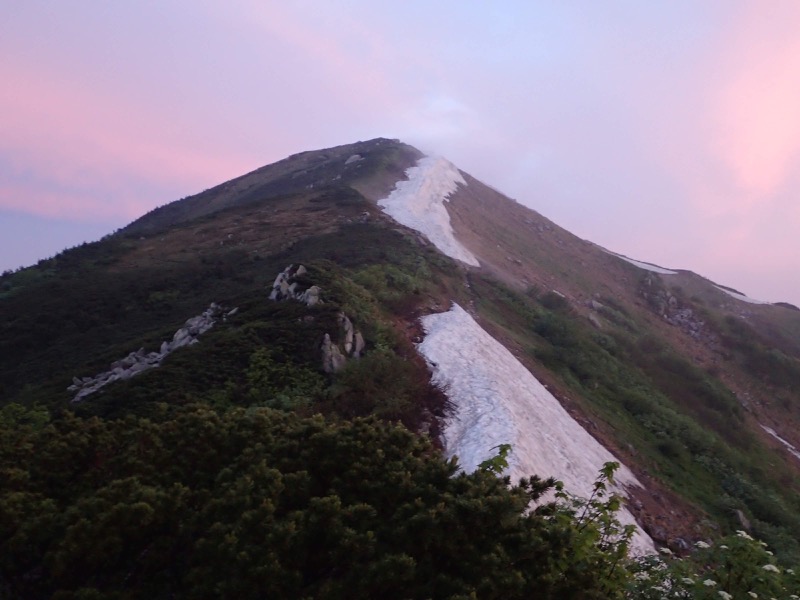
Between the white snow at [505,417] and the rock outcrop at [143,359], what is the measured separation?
528 cm

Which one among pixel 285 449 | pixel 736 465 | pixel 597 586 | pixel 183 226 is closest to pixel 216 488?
pixel 285 449


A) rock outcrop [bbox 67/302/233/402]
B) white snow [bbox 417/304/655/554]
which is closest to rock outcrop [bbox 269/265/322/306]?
rock outcrop [bbox 67/302/233/402]

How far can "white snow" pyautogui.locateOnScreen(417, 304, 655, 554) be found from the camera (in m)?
11.9

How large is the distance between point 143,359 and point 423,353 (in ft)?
21.1

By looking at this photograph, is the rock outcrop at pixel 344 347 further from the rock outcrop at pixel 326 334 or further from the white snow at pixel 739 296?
the white snow at pixel 739 296

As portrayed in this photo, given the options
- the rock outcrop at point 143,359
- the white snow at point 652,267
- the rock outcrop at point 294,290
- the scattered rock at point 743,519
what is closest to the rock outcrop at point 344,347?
the rock outcrop at point 294,290

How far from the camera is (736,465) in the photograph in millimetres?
18391

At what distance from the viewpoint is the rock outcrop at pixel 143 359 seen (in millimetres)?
13755

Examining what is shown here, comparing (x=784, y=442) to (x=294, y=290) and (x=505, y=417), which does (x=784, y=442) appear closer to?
(x=505, y=417)

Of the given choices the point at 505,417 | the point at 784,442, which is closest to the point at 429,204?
the point at 784,442

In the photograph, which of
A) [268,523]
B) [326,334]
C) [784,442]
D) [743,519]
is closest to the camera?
[268,523]

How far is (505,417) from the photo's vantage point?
1318 centimetres

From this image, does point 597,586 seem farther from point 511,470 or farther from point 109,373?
point 109,373

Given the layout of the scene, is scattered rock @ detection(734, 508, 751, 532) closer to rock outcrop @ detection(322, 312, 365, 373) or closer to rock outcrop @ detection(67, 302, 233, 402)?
rock outcrop @ detection(322, 312, 365, 373)
